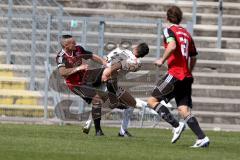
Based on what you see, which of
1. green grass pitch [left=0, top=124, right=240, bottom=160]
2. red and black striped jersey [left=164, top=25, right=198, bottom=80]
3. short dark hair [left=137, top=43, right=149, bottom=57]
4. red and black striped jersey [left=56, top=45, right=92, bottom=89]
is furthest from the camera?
red and black striped jersey [left=56, top=45, right=92, bottom=89]

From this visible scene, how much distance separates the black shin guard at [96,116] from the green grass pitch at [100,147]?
209 mm

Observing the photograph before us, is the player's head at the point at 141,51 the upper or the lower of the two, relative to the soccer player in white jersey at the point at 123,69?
upper

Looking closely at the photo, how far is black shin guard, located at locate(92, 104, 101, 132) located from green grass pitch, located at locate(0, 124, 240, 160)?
8.2 inches

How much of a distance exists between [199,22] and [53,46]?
578cm

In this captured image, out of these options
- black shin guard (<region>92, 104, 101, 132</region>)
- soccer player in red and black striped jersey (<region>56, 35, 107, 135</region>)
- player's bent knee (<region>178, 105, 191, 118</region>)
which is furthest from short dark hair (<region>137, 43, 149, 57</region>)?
player's bent knee (<region>178, 105, 191, 118</region>)

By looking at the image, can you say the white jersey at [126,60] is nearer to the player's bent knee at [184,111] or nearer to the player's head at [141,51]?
the player's head at [141,51]

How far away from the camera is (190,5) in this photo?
28844 mm

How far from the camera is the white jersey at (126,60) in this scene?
709 inches

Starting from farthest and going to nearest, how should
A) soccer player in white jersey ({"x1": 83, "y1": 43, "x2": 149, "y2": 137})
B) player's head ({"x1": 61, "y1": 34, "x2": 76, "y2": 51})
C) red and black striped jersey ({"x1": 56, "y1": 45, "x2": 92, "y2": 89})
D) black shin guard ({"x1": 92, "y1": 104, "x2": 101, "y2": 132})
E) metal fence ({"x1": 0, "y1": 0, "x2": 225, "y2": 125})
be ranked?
metal fence ({"x1": 0, "y1": 0, "x2": 225, "y2": 125}) → red and black striped jersey ({"x1": 56, "y1": 45, "x2": 92, "y2": 89}) → player's head ({"x1": 61, "y1": 34, "x2": 76, "y2": 51}) → soccer player in white jersey ({"x1": 83, "y1": 43, "x2": 149, "y2": 137}) → black shin guard ({"x1": 92, "y1": 104, "x2": 101, "y2": 132})

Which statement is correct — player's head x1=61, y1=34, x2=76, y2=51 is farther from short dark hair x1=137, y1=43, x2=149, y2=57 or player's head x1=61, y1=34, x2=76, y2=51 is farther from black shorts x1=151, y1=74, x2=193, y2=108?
black shorts x1=151, y1=74, x2=193, y2=108

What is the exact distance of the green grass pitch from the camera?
1268 cm

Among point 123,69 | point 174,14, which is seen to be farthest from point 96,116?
point 174,14

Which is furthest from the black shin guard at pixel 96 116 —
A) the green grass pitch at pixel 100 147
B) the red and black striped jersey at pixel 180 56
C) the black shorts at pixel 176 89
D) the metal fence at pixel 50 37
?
the metal fence at pixel 50 37

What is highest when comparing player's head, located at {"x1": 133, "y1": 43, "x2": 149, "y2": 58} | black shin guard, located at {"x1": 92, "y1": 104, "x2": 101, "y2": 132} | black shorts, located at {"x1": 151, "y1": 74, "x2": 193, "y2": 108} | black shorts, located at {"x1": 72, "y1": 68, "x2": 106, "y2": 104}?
player's head, located at {"x1": 133, "y1": 43, "x2": 149, "y2": 58}
